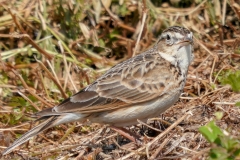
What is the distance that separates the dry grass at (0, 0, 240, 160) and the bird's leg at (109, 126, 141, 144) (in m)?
0.08

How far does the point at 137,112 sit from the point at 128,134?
11.4 inches

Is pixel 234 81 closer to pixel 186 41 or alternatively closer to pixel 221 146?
pixel 186 41

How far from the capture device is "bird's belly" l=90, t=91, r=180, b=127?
20.2ft

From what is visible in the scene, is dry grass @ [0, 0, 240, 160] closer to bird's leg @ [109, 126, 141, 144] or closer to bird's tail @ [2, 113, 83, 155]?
bird's leg @ [109, 126, 141, 144]

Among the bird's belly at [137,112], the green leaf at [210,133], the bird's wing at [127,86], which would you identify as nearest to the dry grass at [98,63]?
the bird's belly at [137,112]

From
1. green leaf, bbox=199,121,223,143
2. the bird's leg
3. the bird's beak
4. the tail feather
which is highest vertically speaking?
the bird's beak

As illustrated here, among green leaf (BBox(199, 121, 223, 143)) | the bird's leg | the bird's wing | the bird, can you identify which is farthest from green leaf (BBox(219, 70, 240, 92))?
green leaf (BBox(199, 121, 223, 143))

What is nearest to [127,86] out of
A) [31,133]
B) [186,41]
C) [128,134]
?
[128,134]

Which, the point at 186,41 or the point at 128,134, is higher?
the point at 186,41

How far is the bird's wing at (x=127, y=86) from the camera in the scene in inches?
244

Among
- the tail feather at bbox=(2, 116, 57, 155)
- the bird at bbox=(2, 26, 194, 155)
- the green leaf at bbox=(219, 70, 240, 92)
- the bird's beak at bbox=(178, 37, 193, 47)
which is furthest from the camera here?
the green leaf at bbox=(219, 70, 240, 92)

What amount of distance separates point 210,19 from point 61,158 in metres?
3.87

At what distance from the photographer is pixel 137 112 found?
6203 millimetres

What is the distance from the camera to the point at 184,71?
642 centimetres
